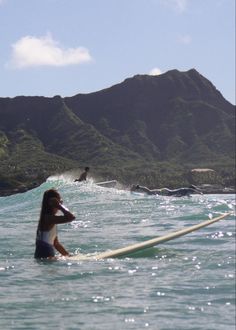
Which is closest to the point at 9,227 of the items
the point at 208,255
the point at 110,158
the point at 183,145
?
the point at 208,255

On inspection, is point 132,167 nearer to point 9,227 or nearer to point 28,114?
point 28,114

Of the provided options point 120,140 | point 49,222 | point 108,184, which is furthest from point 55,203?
point 120,140

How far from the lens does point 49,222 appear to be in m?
10.5

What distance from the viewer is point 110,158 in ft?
497

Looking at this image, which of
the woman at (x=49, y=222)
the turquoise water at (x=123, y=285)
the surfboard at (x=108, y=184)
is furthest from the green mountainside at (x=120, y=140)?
the woman at (x=49, y=222)

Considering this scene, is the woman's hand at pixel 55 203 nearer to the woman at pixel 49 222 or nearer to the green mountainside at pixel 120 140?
the woman at pixel 49 222

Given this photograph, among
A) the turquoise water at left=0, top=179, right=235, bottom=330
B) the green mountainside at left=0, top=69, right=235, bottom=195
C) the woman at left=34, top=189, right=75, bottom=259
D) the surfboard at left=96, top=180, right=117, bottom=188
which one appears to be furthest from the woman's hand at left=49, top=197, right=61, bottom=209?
the green mountainside at left=0, top=69, right=235, bottom=195

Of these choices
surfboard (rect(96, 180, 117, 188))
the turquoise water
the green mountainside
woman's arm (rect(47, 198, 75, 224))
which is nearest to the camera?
the turquoise water

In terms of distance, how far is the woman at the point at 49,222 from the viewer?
10.4m

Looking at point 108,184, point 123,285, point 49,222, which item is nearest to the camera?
point 123,285

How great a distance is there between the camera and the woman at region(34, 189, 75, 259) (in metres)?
10.4

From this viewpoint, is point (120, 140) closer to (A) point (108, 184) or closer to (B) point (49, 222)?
(A) point (108, 184)

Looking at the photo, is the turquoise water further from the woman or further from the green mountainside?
the green mountainside

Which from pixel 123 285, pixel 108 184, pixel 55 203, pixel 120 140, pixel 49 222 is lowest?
pixel 123 285
